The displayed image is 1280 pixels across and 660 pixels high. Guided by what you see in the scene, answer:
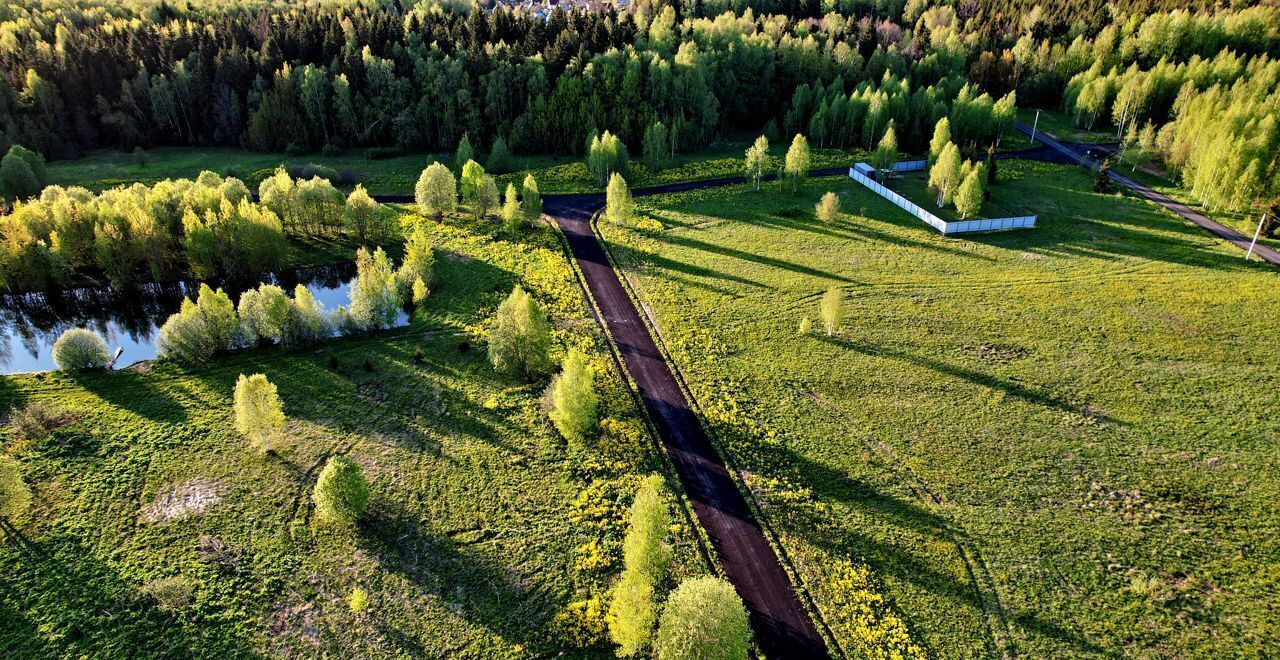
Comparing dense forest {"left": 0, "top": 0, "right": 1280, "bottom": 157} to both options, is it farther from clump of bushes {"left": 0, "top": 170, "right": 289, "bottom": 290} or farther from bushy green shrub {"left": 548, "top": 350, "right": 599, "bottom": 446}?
bushy green shrub {"left": 548, "top": 350, "right": 599, "bottom": 446}

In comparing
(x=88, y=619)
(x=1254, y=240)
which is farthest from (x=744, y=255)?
(x=88, y=619)

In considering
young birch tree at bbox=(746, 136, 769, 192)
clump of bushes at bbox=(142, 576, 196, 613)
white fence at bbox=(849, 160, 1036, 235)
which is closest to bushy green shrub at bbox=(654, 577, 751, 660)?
clump of bushes at bbox=(142, 576, 196, 613)

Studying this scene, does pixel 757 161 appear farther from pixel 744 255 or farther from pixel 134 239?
pixel 134 239

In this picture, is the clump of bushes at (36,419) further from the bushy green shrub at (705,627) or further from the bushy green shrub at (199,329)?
the bushy green shrub at (705,627)

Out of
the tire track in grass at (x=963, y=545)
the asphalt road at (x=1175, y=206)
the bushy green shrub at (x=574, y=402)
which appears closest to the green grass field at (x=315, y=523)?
the bushy green shrub at (x=574, y=402)

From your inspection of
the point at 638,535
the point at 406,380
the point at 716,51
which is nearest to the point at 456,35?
the point at 716,51

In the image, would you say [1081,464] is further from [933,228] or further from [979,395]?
[933,228]

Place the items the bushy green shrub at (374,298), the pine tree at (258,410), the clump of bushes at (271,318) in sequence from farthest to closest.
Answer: the bushy green shrub at (374,298), the clump of bushes at (271,318), the pine tree at (258,410)
